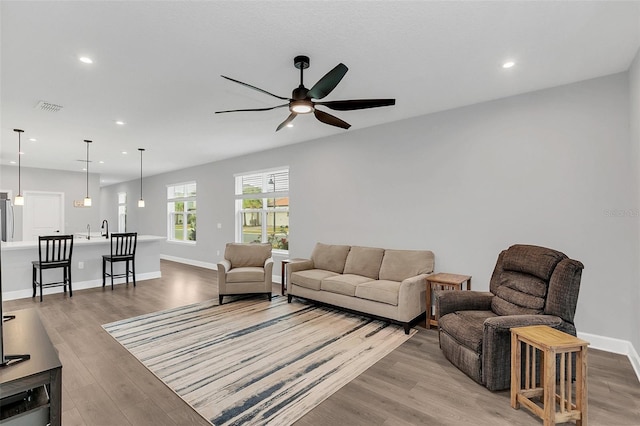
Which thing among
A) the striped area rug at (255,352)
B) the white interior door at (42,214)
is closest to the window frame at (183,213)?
the white interior door at (42,214)

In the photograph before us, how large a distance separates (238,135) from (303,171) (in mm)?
1372

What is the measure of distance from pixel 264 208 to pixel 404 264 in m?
3.67

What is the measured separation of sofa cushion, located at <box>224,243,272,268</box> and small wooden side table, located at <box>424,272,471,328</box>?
279cm

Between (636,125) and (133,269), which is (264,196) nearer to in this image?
(133,269)

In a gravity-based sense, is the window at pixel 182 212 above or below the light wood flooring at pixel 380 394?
above

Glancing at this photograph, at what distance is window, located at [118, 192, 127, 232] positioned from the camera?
1201 cm

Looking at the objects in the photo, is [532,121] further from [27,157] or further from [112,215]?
[112,215]

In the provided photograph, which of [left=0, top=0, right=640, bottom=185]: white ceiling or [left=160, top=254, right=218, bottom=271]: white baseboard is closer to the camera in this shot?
[left=0, top=0, right=640, bottom=185]: white ceiling

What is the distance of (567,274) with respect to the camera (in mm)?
2574

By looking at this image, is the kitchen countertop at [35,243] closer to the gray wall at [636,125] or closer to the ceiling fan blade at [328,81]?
the ceiling fan blade at [328,81]

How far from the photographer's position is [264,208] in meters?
7.00

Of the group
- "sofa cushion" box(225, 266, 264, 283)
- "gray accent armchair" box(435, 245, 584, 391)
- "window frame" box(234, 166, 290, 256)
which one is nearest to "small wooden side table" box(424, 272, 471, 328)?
"gray accent armchair" box(435, 245, 584, 391)

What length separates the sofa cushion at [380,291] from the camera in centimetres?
383

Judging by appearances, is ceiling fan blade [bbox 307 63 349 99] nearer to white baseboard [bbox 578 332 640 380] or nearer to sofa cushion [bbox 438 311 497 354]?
sofa cushion [bbox 438 311 497 354]
